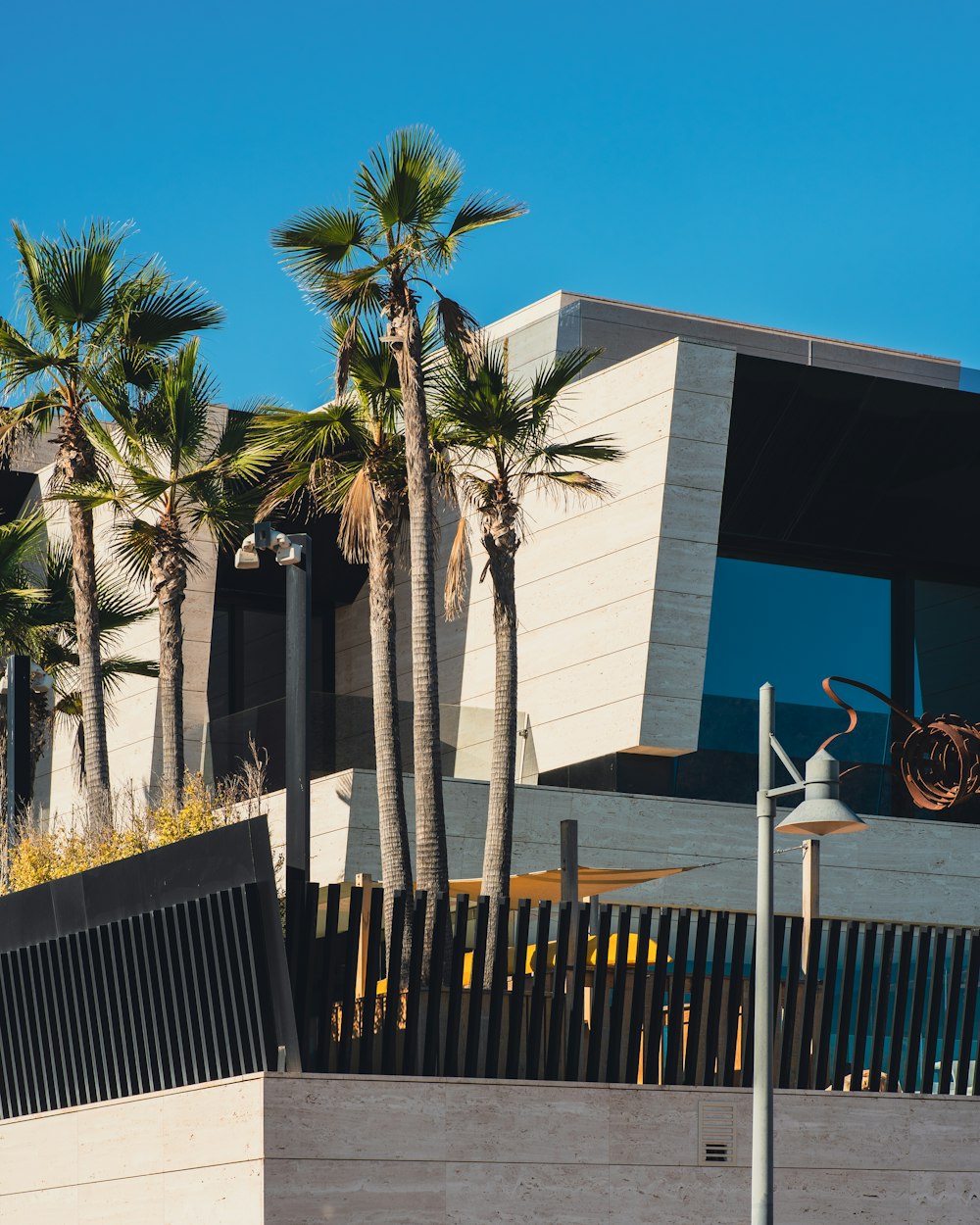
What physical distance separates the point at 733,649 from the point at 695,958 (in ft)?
41.4

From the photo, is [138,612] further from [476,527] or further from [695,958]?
[695,958]

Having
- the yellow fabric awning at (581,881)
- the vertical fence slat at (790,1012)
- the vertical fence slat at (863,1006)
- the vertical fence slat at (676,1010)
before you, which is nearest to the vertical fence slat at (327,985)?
the vertical fence slat at (676,1010)

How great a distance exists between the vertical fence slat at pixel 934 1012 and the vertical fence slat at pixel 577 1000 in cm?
→ 313

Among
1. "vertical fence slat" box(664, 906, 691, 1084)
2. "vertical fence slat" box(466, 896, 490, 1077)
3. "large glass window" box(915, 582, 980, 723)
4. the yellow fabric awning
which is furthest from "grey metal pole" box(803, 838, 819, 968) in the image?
"large glass window" box(915, 582, 980, 723)

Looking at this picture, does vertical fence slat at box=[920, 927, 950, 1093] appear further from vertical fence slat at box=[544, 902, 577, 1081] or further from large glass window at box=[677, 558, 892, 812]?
large glass window at box=[677, 558, 892, 812]

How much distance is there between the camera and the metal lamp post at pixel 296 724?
1398 cm

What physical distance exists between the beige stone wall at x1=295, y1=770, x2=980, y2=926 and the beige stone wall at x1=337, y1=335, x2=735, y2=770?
3.65ft

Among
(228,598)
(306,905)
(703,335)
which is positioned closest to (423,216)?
(306,905)

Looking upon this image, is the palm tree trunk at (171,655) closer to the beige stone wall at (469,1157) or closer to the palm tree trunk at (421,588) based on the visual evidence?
the palm tree trunk at (421,588)

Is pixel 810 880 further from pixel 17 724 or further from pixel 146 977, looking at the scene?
pixel 17 724

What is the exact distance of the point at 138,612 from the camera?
27312 mm

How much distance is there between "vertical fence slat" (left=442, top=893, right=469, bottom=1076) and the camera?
46.6 feet

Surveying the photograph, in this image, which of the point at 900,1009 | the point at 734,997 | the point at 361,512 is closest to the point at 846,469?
the point at 361,512

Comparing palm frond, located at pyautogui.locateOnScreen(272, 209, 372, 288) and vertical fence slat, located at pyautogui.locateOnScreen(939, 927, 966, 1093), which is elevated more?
palm frond, located at pyautogui.locateOnScreen(272, 209, 372, 288)
